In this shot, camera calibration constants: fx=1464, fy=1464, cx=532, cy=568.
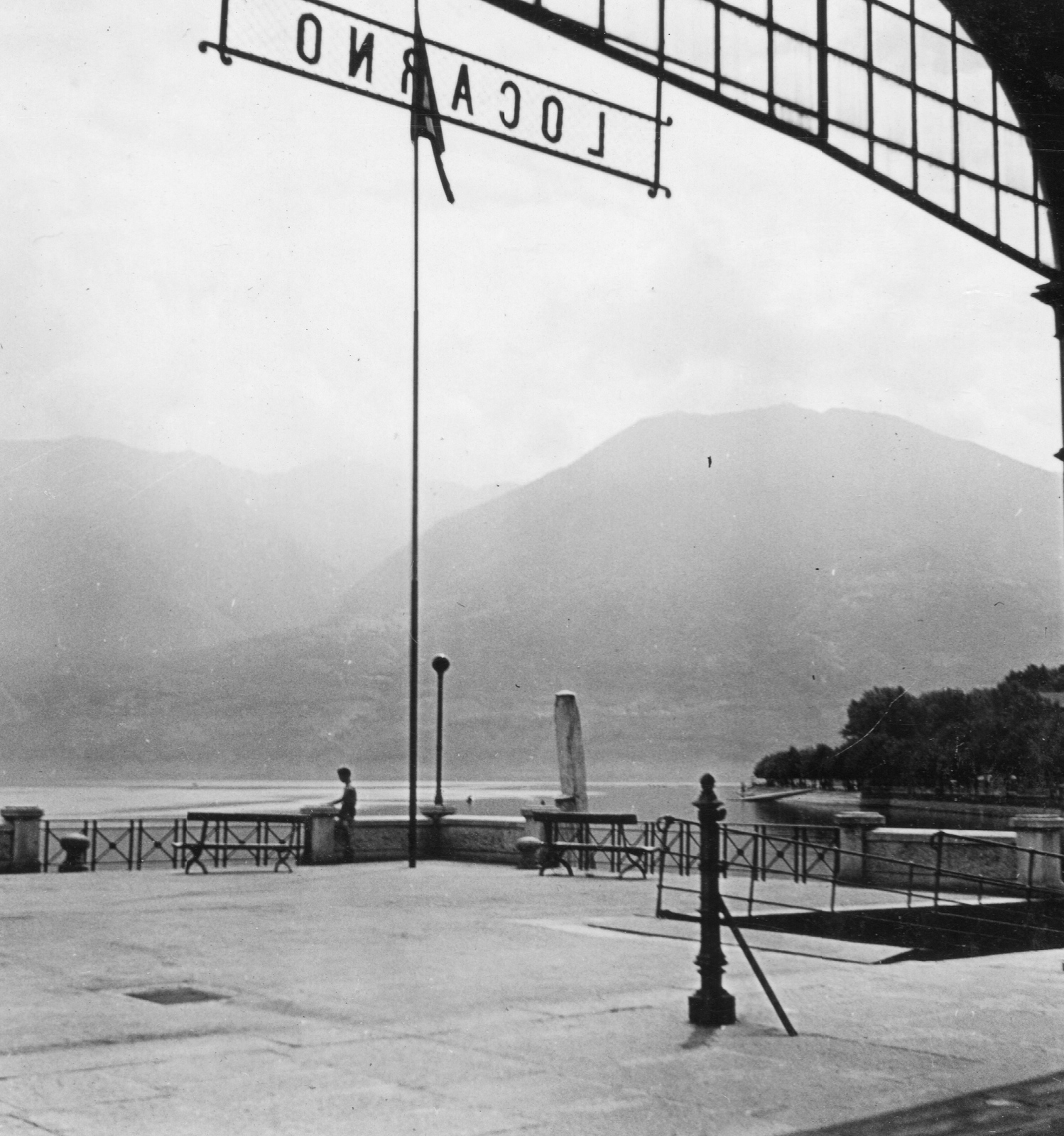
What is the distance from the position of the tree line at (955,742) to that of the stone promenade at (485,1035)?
93671mm

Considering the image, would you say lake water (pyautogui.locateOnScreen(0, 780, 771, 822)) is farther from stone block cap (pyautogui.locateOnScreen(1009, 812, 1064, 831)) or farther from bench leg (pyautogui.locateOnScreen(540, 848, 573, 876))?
stone block cap (pyautogui.locateOnScreen(1009, 812, 1064, 831))

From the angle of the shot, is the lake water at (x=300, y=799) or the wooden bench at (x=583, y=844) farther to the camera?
the lake water at (x=300, y=799)

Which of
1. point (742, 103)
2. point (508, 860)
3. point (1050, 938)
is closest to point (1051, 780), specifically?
point (508, 860)

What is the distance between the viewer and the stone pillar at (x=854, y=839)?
71.1ft

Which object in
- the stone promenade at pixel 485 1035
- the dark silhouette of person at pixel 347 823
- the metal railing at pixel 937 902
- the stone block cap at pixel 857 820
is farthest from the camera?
the dark silhouette of person at pixel 347 823

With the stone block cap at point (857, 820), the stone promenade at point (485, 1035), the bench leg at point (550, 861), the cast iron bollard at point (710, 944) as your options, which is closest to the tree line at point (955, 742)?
the stone block cap at point (857, 820)

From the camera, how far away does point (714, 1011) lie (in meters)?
9.18

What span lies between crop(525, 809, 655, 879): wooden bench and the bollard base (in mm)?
11713

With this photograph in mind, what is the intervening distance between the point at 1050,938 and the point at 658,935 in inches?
160

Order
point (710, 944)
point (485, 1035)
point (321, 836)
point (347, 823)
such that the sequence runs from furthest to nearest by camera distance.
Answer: point (347, 823) → point (321, 836) → point (710, 944) → point (485, 1035)

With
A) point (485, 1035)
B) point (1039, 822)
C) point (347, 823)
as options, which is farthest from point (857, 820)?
point (485, 1035)

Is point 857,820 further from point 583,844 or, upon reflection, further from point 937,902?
point 937,902

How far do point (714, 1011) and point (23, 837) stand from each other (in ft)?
50.4

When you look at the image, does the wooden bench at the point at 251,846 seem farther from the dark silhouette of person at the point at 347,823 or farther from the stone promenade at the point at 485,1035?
the stone promenade at the point at 485,1035
